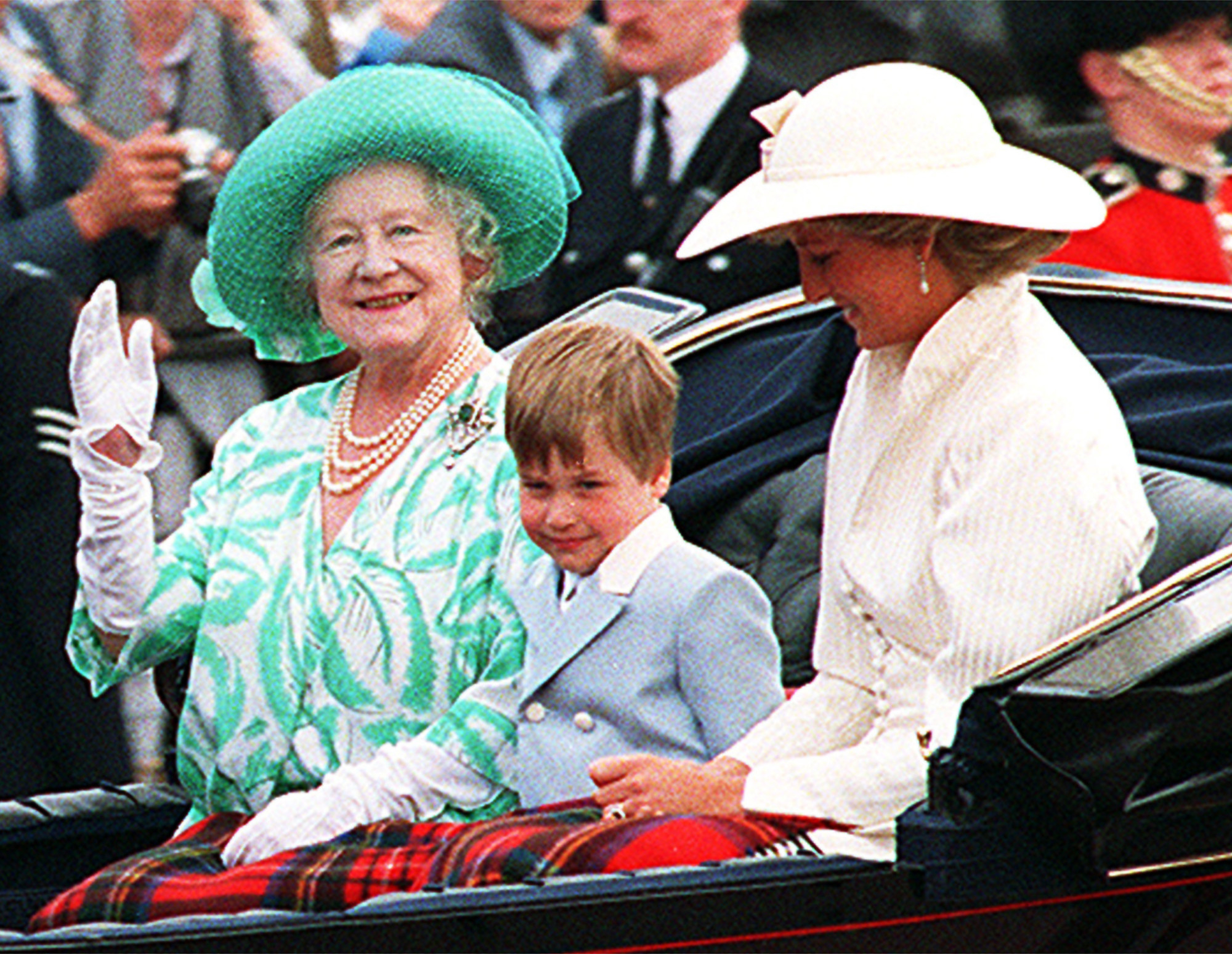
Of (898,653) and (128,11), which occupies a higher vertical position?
(128,11)

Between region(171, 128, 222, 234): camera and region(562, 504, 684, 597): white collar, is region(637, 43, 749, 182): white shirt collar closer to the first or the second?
region(171, 128, 222, 234): camera

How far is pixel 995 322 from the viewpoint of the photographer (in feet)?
9.45

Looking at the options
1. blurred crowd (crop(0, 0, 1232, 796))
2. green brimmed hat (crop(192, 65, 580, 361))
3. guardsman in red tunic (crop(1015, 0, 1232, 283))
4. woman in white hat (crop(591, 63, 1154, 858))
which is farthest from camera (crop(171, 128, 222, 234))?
woman in white hat (crop(591, 63, 1154, 858))

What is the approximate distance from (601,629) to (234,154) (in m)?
2.08

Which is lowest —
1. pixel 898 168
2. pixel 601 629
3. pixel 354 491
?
pixel 601 629

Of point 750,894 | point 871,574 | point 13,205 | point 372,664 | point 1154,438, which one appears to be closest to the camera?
point 750,894

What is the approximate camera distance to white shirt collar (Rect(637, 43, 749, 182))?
4.95 m

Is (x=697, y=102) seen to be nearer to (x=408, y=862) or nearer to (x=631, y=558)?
(x=631, y=558)

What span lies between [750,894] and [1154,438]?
108cm

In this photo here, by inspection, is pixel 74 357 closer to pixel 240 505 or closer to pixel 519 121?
pixel 240 505

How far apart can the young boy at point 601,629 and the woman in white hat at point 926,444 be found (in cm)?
9

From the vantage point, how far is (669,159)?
4.98 meters

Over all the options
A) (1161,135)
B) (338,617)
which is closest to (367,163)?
(338,617)

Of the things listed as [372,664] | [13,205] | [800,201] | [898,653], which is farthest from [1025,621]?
[13,205]
